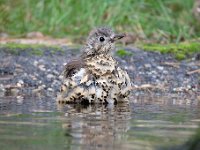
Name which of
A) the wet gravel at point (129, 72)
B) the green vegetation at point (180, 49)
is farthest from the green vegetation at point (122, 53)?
the green vegetation at point (180, 49)

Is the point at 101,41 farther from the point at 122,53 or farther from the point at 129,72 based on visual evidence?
the point at 122,53

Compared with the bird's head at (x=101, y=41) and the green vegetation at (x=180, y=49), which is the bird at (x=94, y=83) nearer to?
the bird's head at (x=101, y=41)

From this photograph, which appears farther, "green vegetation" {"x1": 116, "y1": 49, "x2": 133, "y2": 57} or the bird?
"green vegetation" {"x1": 116, "y1": 49, "x2": 133, "y2": 57}

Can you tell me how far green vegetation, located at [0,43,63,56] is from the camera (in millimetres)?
11641

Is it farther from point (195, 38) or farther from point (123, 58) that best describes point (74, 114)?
point (195, 38)

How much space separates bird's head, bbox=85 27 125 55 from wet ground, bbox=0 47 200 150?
0.68 metres

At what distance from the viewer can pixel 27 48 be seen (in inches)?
465

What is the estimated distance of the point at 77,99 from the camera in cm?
858

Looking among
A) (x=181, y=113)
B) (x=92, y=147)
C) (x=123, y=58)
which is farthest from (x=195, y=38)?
(x=92, y=147)

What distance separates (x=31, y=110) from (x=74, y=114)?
52 centimetres

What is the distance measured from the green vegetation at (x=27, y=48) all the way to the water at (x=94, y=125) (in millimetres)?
2621

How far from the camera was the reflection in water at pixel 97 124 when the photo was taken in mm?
5823

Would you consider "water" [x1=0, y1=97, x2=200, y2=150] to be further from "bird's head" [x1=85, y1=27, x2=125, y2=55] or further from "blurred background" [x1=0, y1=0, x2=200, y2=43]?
"blurred background" [x1=0, y1=0, x2=200, y2=43]

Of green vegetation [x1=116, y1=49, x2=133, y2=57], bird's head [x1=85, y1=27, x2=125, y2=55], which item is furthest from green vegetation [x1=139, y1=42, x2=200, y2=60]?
bird's head [x1=85, y1=27, x2=125, y2=55]
